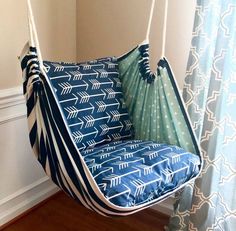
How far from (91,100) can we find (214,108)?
21.5 inches

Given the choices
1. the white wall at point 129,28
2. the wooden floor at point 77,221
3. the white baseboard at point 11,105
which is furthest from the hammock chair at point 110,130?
the wooden floor at point 77,221

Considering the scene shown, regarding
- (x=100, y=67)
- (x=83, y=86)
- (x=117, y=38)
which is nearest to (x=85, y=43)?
(x=117, y=38)

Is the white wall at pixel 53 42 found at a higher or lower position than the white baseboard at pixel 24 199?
higher

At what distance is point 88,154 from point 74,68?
401mm

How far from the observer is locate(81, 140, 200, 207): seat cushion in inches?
41.7

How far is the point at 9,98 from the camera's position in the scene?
1.62 metres

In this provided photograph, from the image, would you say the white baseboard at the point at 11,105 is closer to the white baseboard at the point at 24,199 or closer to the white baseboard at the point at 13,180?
the white baseboard at the point at 13,180

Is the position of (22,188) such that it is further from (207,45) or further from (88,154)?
(207,45)

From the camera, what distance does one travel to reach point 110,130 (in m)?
1.44

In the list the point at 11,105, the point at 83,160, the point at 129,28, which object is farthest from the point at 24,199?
the point at 129,28

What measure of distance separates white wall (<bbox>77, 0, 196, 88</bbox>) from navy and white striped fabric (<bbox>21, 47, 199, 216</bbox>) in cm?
59

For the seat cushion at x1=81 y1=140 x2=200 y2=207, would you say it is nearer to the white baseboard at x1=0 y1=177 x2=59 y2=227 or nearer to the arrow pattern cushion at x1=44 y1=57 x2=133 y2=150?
the arrow pattern cushion at x1=44 y1=57 x2=133 y2=150

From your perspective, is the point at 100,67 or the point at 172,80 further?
the point at 100,67

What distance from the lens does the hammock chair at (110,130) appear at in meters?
1.08
